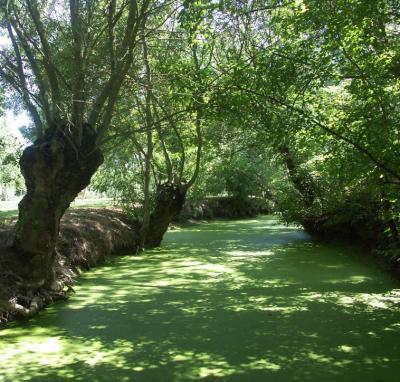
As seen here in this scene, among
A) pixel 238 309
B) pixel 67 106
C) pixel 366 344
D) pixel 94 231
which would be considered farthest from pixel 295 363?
pixel 94 231

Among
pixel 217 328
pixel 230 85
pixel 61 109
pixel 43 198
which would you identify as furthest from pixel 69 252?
pixel 230 85

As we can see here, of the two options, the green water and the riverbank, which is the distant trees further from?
the green water

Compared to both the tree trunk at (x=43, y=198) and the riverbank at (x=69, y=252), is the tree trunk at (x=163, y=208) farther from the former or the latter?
the tree trunk at (x=43, y=198)

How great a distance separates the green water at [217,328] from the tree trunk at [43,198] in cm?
66

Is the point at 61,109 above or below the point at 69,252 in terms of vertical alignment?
above

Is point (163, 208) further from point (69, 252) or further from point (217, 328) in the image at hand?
point (217, 328)

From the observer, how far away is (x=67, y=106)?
20.0 feet

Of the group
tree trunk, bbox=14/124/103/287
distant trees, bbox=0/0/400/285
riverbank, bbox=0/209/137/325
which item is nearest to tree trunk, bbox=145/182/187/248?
riverbank, bbox=0/209/137/325

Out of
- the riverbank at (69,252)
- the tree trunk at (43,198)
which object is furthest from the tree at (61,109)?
the riverbank at (69,252)

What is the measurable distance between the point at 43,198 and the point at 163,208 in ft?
19.0

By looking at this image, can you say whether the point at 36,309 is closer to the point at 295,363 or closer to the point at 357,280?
the point at 295,363

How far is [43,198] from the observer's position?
5.80 m

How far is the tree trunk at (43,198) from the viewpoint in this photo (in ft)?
18.9

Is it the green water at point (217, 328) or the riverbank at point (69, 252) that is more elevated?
the riverbank at point (69, 252)
